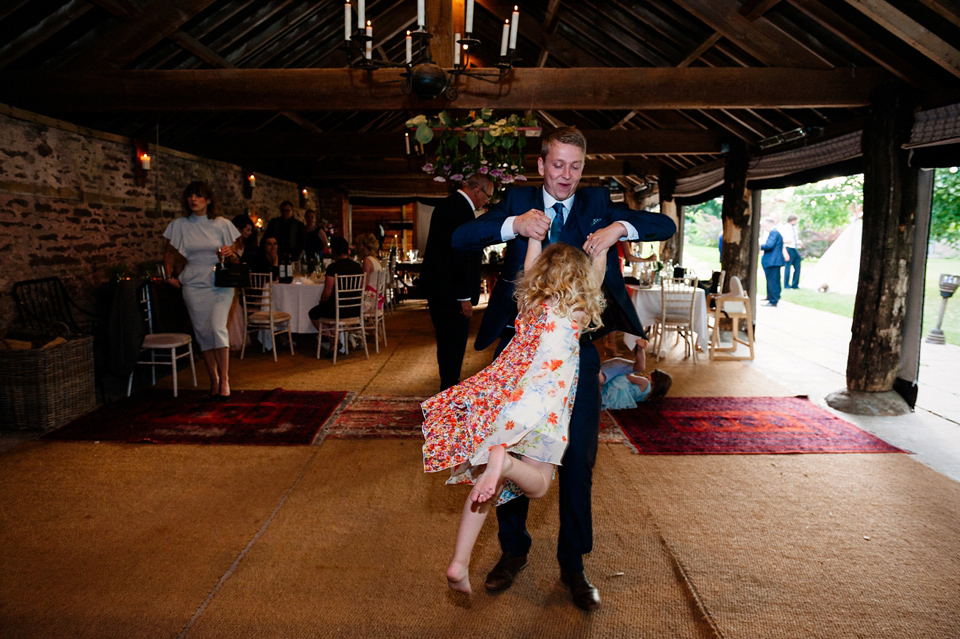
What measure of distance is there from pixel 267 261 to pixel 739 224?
6432mm

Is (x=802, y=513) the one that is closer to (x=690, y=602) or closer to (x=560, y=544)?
(x=690, y=602)

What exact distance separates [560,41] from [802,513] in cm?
745

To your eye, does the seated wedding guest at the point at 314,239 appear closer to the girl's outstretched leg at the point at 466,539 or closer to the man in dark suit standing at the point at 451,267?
the man in dark suit standing at the point at 451,267

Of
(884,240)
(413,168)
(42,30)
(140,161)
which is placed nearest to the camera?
(884,240)

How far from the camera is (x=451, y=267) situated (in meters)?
3.65

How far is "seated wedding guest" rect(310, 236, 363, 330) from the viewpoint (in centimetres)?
616

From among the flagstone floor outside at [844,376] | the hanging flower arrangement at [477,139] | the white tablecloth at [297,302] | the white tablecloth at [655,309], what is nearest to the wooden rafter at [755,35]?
the hanging flower arrangement at [477,139]

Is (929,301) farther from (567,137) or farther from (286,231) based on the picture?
(567,137)

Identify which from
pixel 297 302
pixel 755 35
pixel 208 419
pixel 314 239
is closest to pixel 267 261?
pixel 297 302

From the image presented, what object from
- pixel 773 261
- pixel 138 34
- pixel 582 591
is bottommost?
pixel 582 591

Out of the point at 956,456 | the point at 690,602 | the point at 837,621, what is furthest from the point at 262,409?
the point at 956,456

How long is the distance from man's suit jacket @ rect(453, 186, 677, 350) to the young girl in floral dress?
0.11 metres

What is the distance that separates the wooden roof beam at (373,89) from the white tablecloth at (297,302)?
204 cm

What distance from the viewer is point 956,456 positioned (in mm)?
3816
